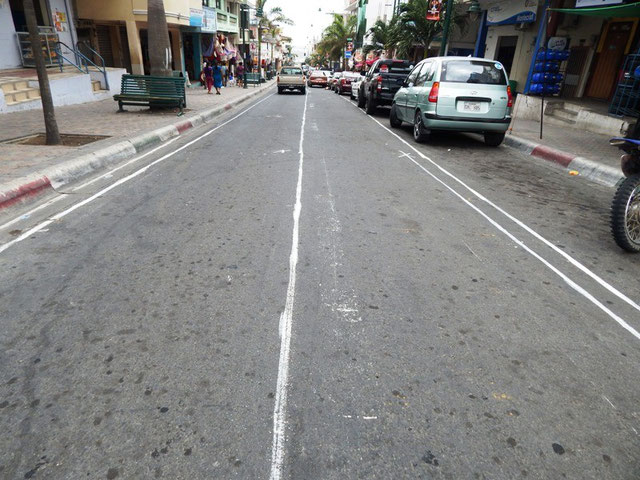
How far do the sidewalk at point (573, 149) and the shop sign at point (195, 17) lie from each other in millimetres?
18743

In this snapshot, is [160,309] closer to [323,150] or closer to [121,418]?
[121,418]

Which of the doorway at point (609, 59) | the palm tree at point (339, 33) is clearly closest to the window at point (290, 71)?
the doorway at point (609, 59)

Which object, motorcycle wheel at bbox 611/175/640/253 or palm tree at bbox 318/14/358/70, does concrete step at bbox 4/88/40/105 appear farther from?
palm tree at bbox 318/14/358/70

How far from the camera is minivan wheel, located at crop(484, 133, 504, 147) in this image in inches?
399

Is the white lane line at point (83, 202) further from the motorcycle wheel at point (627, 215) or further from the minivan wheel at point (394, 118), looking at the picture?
the motorcycle wheel at point (627, 215)


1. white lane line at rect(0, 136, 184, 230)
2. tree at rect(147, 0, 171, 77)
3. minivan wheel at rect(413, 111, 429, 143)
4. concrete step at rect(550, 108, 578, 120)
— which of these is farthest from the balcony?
white lane line at rect(0, 136, 184, 230)

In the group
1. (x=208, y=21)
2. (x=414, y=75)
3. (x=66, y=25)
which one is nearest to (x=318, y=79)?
(x=208, y=21)

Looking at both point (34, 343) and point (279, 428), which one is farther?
point (34, 343)

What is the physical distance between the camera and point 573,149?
9594 mm

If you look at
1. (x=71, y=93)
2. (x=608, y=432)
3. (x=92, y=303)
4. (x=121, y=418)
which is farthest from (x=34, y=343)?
(x=71, y=93)

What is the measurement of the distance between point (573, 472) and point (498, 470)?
13.6 inches

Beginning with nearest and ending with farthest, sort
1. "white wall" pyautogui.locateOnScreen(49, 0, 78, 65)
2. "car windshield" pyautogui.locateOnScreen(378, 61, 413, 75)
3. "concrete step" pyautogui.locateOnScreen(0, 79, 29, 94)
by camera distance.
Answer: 1. "concrete step" pyautogui.locateOnScreen(0, 79, 29, 94)
2. "car windshield" pyautogui.locateOnScreen(378, 61, 413, 75)
3. "white wall" pyautogui.locateOnScreen(49, 0, 78, 65)

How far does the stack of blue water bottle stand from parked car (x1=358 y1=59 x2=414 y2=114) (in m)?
4.37

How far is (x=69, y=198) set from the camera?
575 centimetres
